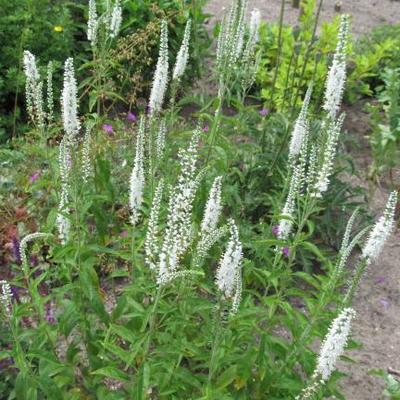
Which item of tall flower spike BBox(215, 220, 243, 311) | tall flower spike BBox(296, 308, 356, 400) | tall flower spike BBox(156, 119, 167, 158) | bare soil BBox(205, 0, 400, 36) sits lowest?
→ tall flower spike BBox(296, 308, 356, 400)

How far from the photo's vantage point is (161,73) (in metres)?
3.29

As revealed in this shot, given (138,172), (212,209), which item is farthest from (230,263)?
(138,172)

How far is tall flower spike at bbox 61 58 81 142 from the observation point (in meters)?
2.80

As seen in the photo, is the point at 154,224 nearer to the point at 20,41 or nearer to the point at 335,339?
the point at 335,339

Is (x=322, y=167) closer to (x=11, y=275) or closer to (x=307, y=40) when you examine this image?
(x=11, y=275)

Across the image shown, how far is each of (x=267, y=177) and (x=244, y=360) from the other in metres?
2.29

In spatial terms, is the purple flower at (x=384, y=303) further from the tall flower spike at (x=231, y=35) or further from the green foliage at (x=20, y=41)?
the green foliage at (x=20, y=41)

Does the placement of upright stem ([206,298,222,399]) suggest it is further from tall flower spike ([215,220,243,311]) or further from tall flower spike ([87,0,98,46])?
tall flower spike ([87,0,98,46])

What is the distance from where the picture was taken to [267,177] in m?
4.96

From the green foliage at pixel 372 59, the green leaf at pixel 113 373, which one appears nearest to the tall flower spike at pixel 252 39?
the green leaf at pixel 113 373

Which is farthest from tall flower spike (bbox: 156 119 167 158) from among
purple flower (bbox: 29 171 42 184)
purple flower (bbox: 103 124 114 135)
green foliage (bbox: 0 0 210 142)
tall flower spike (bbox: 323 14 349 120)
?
green foliage (bbox: 0 0 210 142)

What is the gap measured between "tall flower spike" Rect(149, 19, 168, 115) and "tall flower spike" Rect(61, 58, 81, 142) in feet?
1.88

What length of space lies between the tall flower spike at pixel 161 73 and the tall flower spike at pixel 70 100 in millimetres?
574

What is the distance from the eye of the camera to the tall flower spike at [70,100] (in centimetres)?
A: 280
